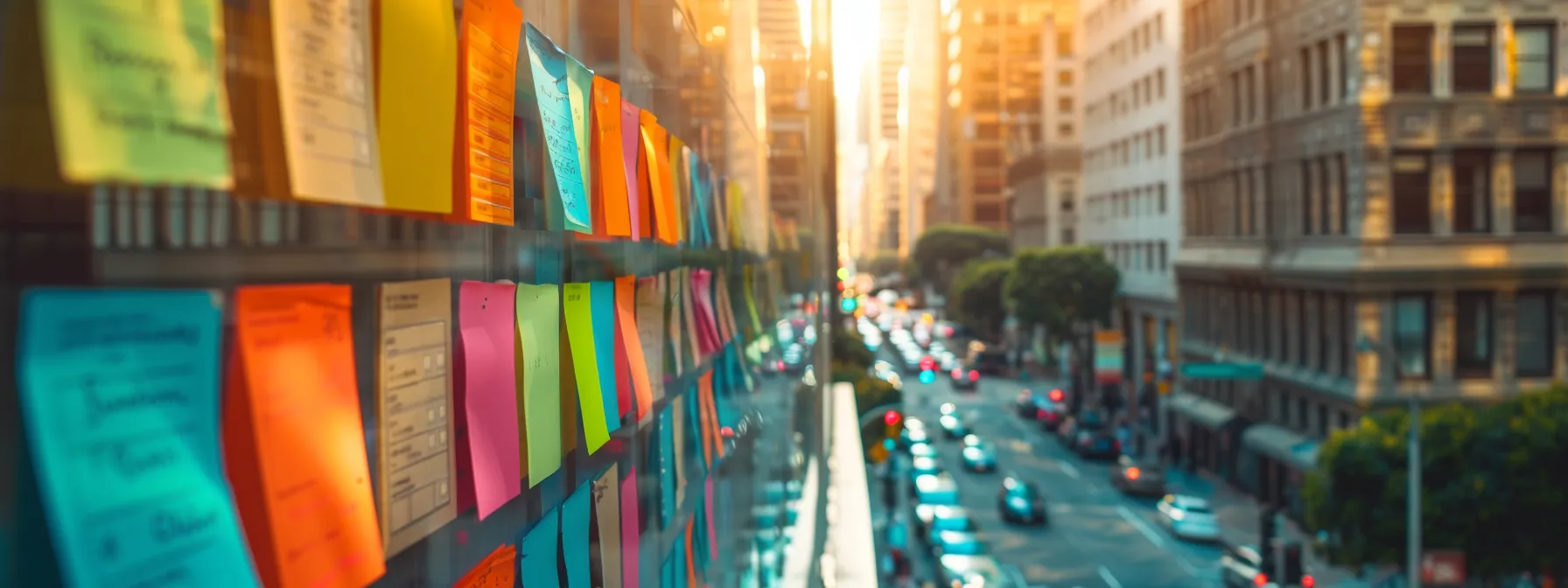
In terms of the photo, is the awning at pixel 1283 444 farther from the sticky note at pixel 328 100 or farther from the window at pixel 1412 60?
the sticky note at pixel 328 100

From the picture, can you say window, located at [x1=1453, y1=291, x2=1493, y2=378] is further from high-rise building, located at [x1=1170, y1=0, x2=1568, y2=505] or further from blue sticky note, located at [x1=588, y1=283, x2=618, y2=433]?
blue sticky note, located at [x1=588, y1=283, x2=618, y2=433]

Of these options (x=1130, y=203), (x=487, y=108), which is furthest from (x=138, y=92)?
(x=1130, y=203)

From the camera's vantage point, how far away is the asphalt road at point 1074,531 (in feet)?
98.9

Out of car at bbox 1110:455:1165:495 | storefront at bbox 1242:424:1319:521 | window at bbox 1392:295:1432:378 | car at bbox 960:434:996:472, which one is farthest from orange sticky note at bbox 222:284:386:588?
car at bbox 960:434:996:472

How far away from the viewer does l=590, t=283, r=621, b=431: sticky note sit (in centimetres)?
107

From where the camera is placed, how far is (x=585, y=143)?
104 cm

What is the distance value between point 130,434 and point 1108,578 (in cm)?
3116

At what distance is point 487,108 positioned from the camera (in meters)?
0.79

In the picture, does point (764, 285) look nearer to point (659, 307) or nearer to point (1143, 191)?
point (659, 307)

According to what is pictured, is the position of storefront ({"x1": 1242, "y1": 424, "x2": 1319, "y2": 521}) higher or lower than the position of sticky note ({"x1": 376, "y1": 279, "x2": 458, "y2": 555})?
lower

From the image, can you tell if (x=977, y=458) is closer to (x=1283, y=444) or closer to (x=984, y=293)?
(x=1283, y=444)

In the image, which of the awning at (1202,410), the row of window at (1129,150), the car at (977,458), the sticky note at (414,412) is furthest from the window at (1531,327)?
the sticky note at (414,412)

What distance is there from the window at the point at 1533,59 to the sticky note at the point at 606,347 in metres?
35.2

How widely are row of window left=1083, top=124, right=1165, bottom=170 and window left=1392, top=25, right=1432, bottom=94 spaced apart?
1692 centimetres
